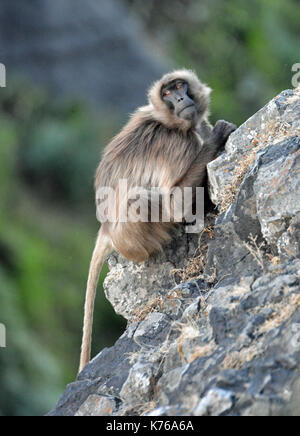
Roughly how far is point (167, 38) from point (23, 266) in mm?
11756

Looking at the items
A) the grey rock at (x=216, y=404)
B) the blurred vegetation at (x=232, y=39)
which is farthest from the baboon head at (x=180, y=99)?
the blurred vegetation at (x=232, y=39)

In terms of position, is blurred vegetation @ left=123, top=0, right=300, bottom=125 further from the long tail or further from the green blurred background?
the long tail

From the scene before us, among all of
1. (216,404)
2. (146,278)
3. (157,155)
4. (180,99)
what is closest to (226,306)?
(216,404)

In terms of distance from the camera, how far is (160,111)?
7188mm

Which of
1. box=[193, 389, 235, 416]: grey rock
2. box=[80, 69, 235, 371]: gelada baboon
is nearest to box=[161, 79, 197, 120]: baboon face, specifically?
box=[80, 69, 235, 371]: gelada baboon

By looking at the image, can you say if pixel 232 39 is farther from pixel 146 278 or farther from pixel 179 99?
pixel 146 278

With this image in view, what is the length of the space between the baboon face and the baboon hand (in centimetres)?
33

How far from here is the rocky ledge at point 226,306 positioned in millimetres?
4387

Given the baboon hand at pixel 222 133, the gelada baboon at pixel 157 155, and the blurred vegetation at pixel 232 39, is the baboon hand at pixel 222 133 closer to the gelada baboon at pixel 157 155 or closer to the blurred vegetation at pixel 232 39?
the gelada baboon at pixel 157 155

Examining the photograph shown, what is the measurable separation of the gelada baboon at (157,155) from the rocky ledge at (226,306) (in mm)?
215

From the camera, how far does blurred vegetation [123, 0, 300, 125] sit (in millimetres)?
25875
